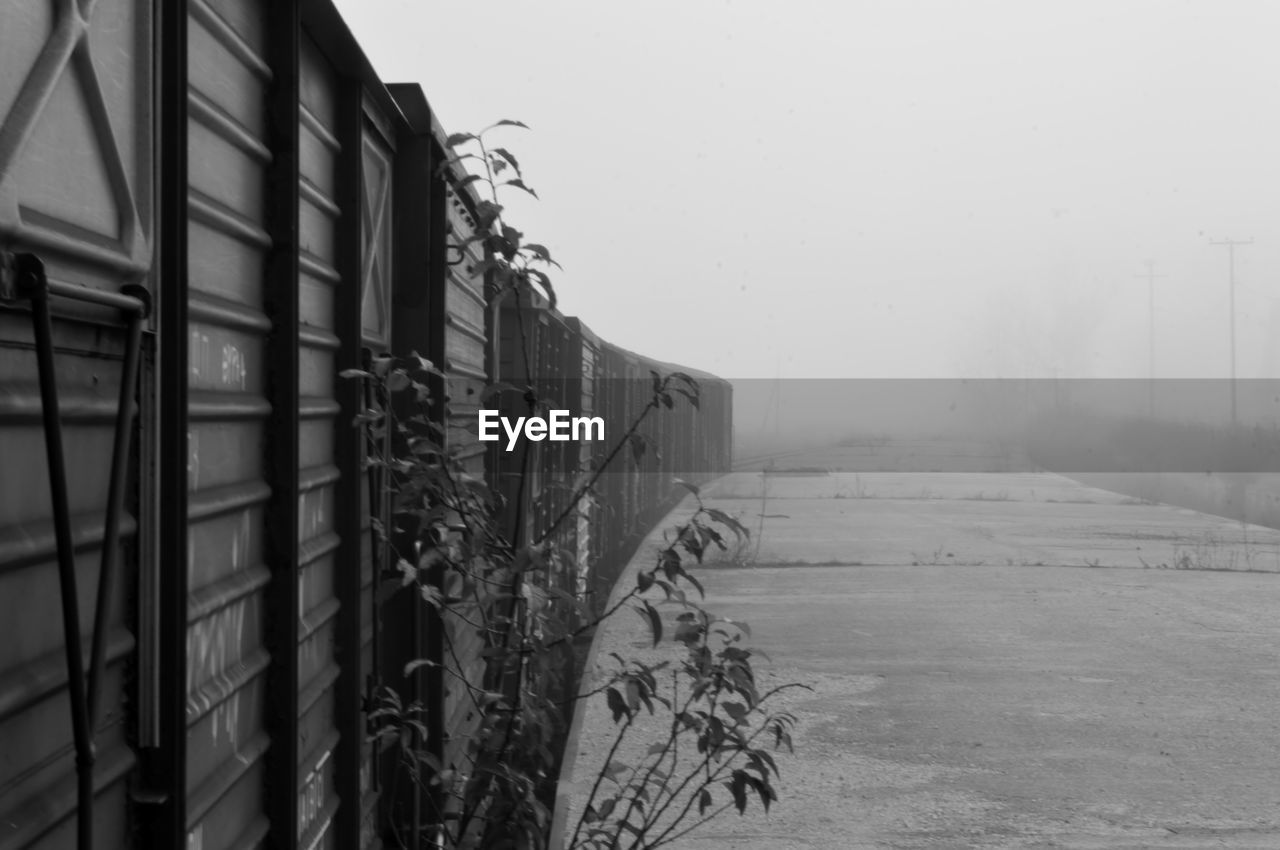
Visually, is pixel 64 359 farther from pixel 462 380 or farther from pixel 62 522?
pixel 462 380

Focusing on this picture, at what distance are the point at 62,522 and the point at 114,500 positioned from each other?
139mm

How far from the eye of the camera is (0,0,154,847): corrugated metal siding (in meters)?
1.44

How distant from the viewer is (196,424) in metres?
2.13

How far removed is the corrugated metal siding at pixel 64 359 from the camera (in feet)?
4.71

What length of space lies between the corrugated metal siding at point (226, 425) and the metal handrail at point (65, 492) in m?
0.42

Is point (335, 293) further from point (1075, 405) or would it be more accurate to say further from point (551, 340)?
point (1075, 405)

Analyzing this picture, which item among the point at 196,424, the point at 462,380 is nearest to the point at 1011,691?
the point at 462,380

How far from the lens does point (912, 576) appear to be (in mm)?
15586

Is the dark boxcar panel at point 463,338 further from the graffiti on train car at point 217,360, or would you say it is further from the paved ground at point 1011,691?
the paved ground at point 1011,691

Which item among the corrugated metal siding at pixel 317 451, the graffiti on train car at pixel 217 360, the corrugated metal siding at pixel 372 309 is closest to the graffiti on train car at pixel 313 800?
the corrugated metal siding at pixel 317 451

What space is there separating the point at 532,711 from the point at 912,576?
40.3 feet

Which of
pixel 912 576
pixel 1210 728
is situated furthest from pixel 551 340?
pixel 912 576

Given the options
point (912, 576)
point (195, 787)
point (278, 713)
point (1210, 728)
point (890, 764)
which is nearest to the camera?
point (195, 787)

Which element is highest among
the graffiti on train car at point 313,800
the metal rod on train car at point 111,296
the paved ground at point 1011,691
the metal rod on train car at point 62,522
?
the metal rod on train car at point 111,296
